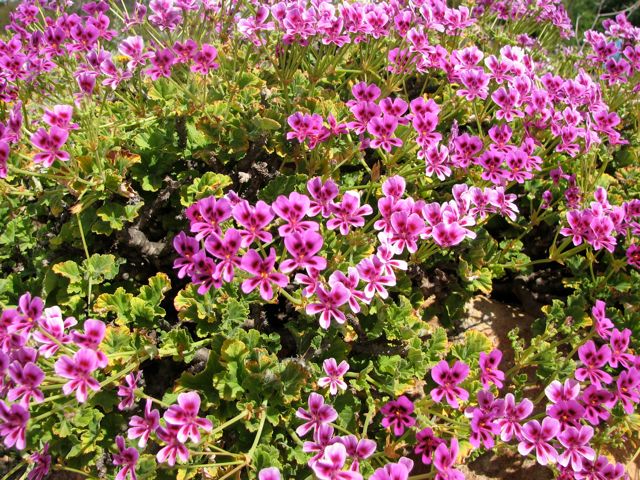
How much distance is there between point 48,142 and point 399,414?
2231 mm

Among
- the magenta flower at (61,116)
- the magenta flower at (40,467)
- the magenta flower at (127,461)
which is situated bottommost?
the magenta flower at (40,467)

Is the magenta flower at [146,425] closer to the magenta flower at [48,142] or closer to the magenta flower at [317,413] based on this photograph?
the magenta flower at [317,413]

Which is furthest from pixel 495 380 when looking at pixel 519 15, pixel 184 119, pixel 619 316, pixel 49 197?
pixel 519 15

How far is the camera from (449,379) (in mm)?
2648

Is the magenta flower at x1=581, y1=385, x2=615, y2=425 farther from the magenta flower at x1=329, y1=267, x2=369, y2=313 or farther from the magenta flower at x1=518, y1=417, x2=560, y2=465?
the magenta flower at x1=329, y1=267, x2=369, y2=313

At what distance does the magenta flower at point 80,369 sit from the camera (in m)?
2.20

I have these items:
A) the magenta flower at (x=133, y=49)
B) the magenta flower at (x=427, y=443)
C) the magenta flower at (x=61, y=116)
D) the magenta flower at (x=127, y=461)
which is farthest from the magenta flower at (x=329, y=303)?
the magenta flower at (x=133, y=49)

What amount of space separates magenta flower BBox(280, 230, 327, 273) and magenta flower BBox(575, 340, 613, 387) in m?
1.52

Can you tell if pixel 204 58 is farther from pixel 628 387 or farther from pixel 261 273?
pixel 628 387

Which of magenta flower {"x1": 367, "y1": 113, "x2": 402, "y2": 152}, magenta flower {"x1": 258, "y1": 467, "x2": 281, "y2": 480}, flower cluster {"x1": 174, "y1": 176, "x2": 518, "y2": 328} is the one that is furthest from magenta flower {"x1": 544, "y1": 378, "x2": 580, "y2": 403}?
magenta flower {"x1": 367, "y1": 113, "x2": 402, "y2": 152}

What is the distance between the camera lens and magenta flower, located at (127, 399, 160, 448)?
7.73 feet

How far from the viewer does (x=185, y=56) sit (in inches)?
128

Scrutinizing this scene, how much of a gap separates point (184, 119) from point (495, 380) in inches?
98.0

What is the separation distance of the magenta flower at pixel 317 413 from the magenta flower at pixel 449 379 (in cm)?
51
